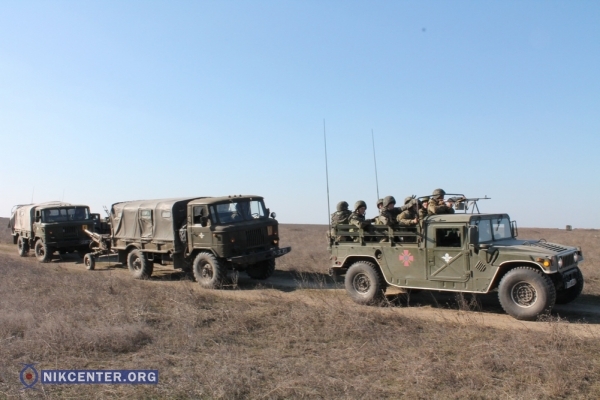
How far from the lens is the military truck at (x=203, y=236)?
45.2ft

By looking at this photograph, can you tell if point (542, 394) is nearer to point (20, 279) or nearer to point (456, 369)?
point (456, 369)

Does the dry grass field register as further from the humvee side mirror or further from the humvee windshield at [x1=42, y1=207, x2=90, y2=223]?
the humvee windshield at [x1=42, y1=207, x2=90, y2=223]

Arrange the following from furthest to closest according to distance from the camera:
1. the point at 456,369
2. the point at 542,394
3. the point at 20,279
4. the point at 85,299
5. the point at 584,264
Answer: the point at 584,264 → the point at 20,279 → the point at 85,299 → the point at 456,369 → the point at 542,394

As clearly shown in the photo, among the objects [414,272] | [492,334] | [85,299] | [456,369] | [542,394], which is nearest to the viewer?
[542,394]

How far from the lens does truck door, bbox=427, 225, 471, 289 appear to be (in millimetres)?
9750

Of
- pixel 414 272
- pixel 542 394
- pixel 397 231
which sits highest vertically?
pixel 397 231

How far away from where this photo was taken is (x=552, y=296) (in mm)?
8789

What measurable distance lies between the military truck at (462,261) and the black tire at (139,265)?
6620mm

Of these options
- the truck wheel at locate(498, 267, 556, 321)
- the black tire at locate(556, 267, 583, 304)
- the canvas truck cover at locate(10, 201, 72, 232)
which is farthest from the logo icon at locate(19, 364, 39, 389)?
the canvas truck cover at locate(10, 201, 72, 232)

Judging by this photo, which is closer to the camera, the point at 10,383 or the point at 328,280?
the point at 10,383

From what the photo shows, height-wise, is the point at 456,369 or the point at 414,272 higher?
the point at 414,272

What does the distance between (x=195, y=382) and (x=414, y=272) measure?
5.49m

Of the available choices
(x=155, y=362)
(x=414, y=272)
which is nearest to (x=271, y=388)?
(x=155, y=362)

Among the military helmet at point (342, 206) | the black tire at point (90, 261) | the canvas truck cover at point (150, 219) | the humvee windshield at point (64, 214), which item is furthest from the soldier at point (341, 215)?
the humvee windshield at point (64, 214)
